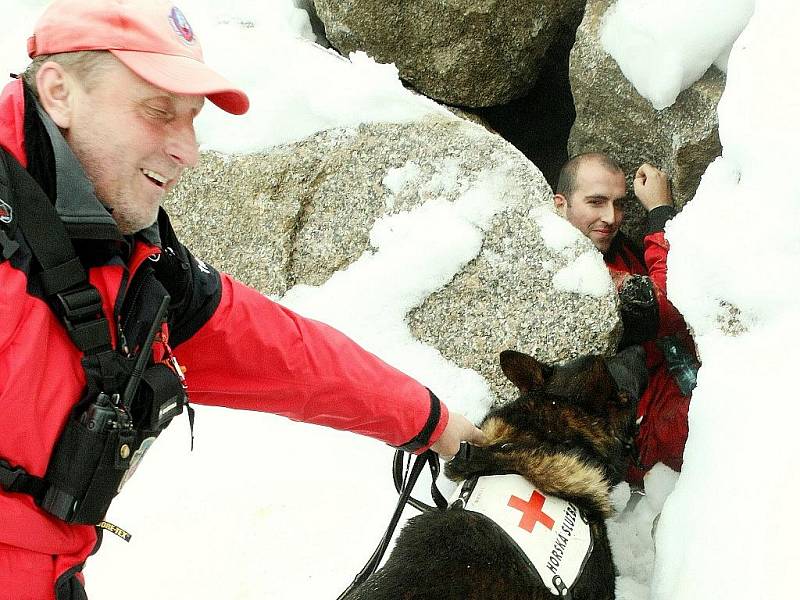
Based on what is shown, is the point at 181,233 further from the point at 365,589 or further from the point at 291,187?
the point at 365,589

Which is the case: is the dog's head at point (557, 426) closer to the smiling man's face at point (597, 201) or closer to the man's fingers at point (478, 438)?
the man's fingers at point (478, 438)

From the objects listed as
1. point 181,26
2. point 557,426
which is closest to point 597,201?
point 557,426

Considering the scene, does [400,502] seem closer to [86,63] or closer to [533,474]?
[533,474]

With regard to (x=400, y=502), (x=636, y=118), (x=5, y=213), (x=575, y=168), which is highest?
(x=636, y=118)

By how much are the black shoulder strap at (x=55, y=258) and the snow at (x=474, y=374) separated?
66.3 inches

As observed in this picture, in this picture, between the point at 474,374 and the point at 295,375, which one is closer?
the point at 295,375

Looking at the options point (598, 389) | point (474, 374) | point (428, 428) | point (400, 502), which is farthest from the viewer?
point (474, 374)

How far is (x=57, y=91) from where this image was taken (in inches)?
63.1

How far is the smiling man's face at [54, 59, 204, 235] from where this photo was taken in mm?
1585

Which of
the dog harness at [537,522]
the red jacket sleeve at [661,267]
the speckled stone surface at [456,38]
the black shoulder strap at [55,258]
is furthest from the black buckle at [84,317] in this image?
the speckled stone surface at [456,38]

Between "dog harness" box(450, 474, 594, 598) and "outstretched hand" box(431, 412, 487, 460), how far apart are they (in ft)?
0.44

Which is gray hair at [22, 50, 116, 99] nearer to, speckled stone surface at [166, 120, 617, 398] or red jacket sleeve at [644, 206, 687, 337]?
speckled stone surface at [166, 120, 617, 398]

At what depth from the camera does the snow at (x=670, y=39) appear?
135 inches

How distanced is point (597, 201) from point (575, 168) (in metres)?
0.23
